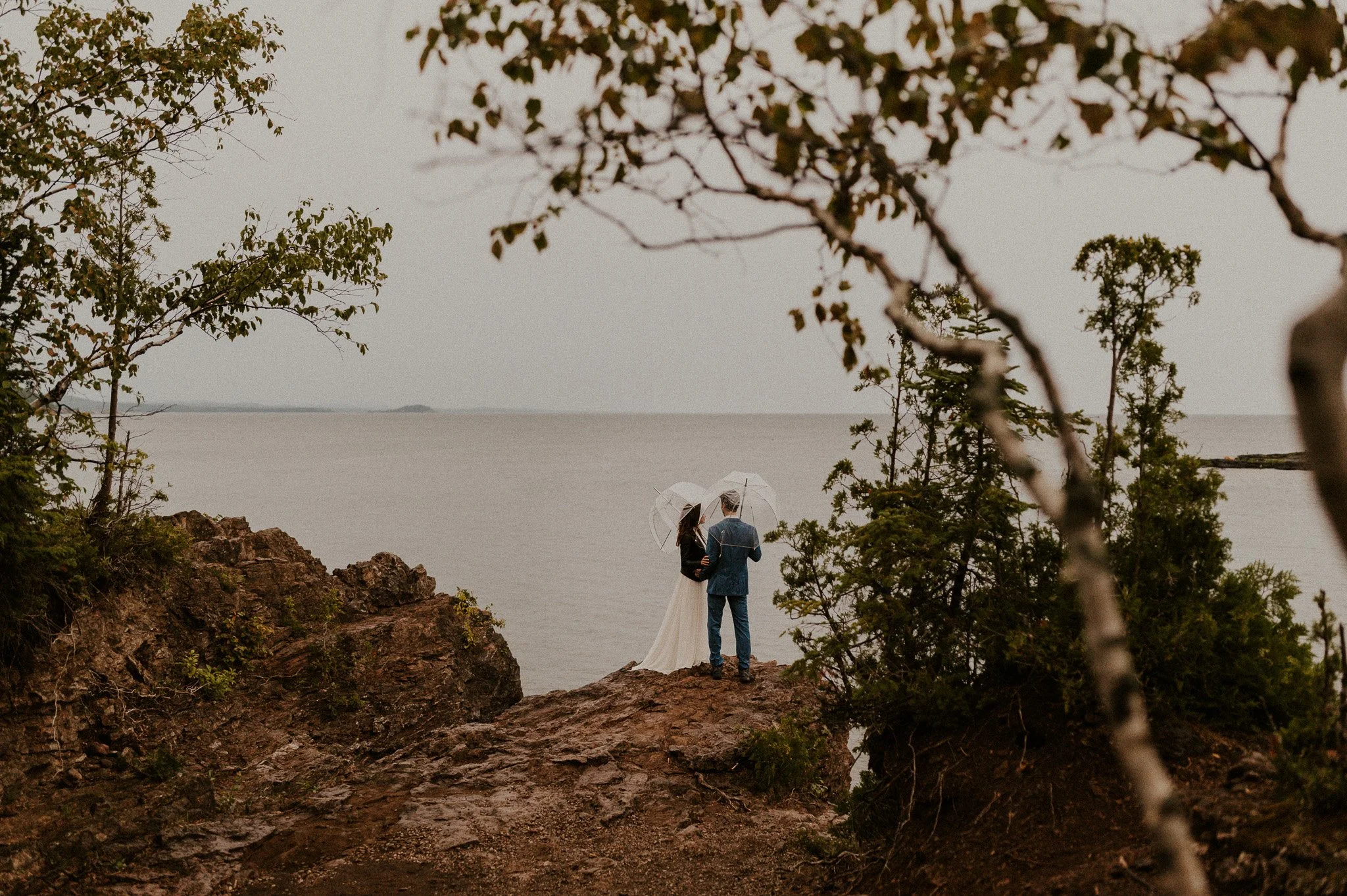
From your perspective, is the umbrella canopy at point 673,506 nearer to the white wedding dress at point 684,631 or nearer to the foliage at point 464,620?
the white wedding dress at point 684,631

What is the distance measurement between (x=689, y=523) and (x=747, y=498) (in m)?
0.96

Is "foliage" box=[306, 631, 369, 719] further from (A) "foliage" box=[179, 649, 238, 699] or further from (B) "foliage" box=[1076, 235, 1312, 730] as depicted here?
(B) "foliage" box=[1076, 235, 1312, 730]

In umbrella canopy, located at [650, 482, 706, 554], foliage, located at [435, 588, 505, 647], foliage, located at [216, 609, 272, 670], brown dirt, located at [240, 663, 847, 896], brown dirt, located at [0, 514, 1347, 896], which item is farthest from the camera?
umbrella canopy, located at [650, 482, 706, 554]

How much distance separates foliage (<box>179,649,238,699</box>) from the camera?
392 inches

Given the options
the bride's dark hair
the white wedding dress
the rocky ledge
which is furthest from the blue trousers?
the bride's dark hair

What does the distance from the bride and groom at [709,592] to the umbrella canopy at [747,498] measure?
0.55 feet

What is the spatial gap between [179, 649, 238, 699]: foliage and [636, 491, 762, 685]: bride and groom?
222 inches

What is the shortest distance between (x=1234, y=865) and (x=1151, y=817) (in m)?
3.02

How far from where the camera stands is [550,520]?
154 ft

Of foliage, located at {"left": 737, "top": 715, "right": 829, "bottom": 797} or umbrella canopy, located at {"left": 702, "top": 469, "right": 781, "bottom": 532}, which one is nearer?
foliage, located at {"left": 737, "top": 715, "right": 829, "bottom": 797}

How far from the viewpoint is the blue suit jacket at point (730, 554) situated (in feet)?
38.8

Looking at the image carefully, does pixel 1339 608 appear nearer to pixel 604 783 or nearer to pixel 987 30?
pixel 604 783

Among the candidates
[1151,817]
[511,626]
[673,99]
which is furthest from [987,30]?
[511,626]

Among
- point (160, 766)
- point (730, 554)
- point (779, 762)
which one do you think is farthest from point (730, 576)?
point (160, 766)
